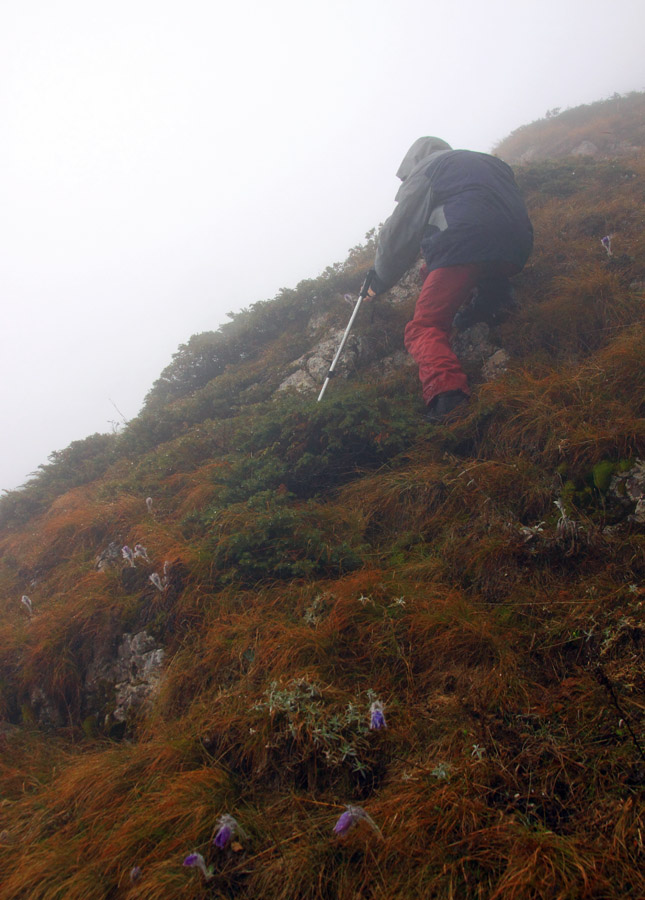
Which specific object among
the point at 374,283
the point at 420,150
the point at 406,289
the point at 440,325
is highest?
the point at 420,150

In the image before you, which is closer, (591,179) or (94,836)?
(94,836)

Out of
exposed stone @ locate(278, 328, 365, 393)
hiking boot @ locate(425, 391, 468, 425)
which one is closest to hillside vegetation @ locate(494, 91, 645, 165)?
exposed stone @ locate(278, 328, 365, 393)

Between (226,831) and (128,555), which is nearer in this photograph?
(226,831)

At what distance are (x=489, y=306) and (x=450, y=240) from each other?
1.30 m

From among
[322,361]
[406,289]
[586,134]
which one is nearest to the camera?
[322,361]

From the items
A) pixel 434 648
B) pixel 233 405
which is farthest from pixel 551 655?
pixel 233 405

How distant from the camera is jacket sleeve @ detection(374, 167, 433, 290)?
5230 millimetres

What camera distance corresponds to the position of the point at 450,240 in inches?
187

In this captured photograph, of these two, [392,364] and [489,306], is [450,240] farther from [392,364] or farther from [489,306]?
[392,364]

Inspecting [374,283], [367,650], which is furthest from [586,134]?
[367,650]

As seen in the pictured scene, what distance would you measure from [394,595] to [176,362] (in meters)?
7.79

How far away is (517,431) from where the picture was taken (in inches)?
154

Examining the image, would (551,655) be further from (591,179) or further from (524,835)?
(591,179)

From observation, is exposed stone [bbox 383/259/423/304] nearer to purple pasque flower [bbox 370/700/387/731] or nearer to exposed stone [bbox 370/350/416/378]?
exposed stone [bbox 370/350/416/378]
